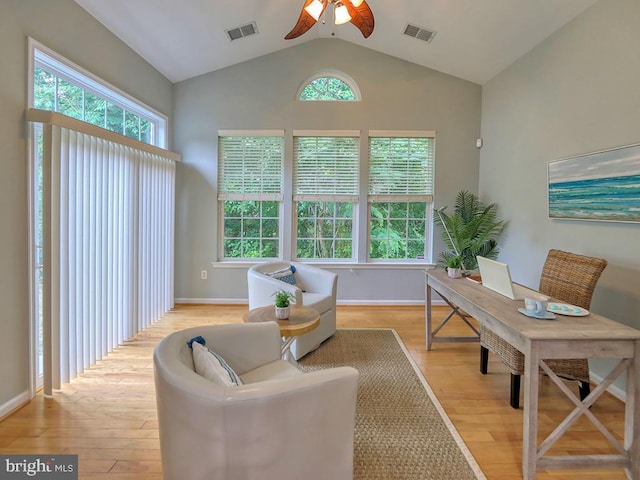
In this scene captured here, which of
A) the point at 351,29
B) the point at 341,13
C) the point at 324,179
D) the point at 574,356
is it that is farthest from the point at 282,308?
the point at 351,29

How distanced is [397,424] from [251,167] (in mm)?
3536

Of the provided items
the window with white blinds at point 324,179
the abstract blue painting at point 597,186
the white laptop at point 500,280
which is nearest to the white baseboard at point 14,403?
the window with white blinds at point 324,179

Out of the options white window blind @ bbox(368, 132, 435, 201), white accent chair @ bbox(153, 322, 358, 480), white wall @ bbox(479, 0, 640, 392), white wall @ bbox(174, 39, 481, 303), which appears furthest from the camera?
white window blind @ bbox(368, 132, 435, 201)

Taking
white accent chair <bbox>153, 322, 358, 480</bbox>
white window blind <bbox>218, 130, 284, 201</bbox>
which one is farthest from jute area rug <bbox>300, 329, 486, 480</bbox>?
white window blind <bbox>218, 130, 284, 201</bbox>

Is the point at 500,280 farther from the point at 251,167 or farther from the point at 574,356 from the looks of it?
the point at 251,167

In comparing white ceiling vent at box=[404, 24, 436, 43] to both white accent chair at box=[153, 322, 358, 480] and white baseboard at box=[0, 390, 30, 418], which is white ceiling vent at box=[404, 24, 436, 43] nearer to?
white accent chair at box=[153, 322, 358, 480]

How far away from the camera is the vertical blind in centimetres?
235

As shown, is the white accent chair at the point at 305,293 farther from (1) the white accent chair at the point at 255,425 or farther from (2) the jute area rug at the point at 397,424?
(1) the white accent chair at the point at 255,425

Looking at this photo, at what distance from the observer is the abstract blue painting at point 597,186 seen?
235 centimetres

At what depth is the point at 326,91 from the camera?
4531mm

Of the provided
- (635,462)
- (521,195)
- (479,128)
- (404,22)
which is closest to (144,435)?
(635,462)

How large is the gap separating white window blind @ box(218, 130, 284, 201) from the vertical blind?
2.72 feet

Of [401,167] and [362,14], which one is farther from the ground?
[362,14]

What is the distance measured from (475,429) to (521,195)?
2.63m
